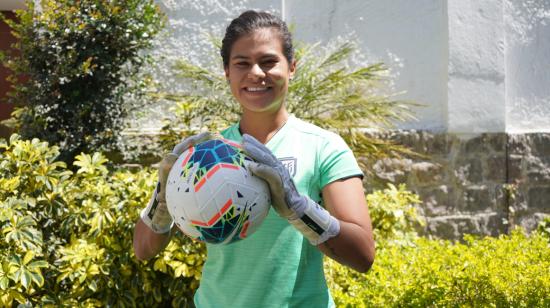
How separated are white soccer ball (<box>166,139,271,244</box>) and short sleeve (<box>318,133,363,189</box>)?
0.21 metres

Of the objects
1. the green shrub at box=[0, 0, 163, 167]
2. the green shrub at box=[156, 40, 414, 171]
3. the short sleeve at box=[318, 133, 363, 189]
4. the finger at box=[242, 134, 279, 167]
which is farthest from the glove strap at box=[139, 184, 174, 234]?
the green shrub at box=[0, 0, 163, 167]

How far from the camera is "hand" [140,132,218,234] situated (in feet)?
5.58

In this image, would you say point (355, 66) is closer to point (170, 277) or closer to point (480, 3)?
point (480, 3)

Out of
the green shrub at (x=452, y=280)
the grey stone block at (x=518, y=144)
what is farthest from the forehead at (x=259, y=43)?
the grey stone block at (x=518, y=144)

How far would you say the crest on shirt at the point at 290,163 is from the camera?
1.69 meters

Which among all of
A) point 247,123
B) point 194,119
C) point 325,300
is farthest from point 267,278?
point 194,119

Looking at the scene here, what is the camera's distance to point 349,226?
5.36 feet

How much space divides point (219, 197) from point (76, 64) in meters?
3.34

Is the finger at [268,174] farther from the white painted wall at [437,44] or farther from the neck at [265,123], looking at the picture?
the white painted wall at [437,44]

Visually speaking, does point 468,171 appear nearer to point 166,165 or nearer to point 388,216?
point 388,216

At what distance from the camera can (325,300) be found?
1704 mm

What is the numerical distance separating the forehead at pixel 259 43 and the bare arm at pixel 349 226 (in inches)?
15.6

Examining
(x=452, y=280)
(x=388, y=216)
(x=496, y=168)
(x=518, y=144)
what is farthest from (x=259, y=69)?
(x=518, y=144)

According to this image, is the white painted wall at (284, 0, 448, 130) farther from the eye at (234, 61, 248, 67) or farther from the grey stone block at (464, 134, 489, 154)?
the eye at (234, 61, 248, 67)
